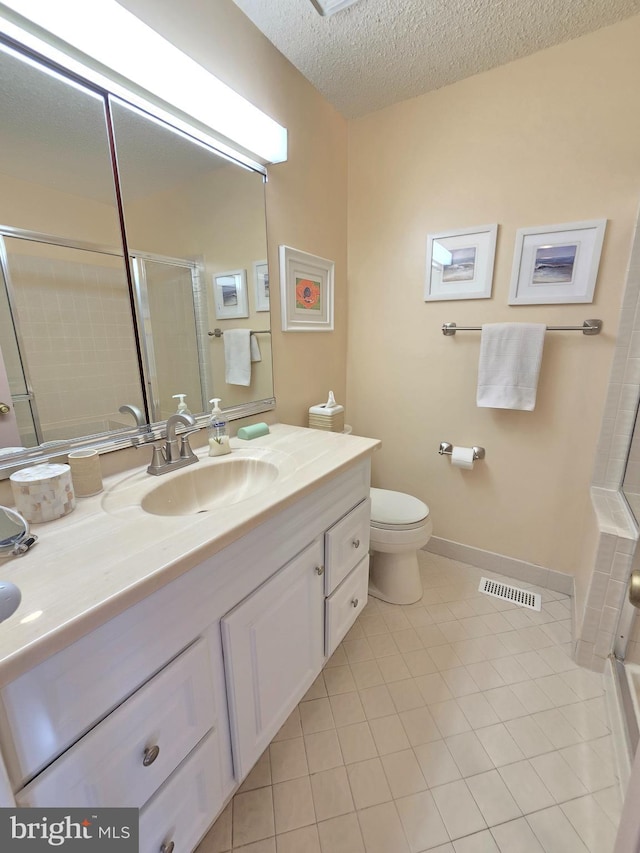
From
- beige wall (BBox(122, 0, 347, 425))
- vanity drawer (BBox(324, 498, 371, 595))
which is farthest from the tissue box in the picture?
vanity drawer (BBox(324, 498, 371, 595))

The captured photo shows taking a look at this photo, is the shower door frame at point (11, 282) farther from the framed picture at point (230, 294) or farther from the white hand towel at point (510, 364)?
the white hand towel at point (510, 364)

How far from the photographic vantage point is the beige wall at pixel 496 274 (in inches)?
55.5

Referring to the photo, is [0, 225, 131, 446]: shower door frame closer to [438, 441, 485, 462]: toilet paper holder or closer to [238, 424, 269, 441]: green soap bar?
[238, 424, 269, 441]: green soap bar

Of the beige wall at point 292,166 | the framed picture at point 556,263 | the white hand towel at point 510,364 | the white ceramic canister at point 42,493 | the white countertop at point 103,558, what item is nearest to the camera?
the white countertop at point 103,558

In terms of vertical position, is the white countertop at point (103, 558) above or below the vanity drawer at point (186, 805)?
above

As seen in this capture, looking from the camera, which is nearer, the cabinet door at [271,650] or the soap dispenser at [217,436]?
the cabinet door at [271,650]

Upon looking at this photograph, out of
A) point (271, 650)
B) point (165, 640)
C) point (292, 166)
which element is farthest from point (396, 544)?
point (292, 166)

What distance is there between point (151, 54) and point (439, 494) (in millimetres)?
2088

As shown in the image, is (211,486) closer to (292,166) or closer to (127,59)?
(127,59)

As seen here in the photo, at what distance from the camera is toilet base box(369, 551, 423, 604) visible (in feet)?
5.72

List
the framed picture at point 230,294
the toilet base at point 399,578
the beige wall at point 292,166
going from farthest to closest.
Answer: the toilet base at point 399,578, the framed picture at point 230,294, the beige wall at point 292,166

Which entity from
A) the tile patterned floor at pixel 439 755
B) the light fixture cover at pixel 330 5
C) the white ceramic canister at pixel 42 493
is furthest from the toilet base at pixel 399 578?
the light fixture cover at pixel 330 5

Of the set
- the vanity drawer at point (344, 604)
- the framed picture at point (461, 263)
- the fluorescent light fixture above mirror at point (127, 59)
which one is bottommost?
the vanity drawer at point (344, 604)

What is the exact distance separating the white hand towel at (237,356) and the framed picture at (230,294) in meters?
0.07
